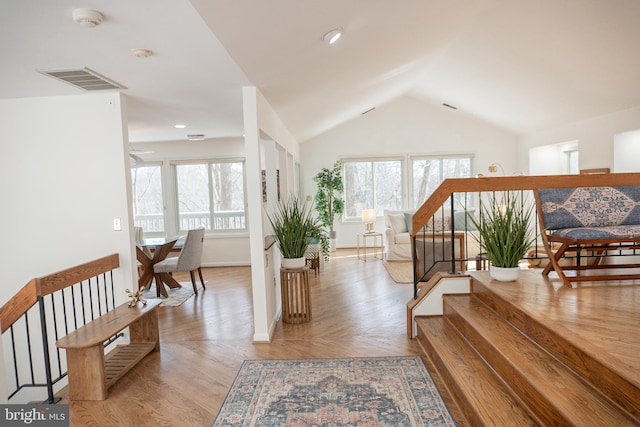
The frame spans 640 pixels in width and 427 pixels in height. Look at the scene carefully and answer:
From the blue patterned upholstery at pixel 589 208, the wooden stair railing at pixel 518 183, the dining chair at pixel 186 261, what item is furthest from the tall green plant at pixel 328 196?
the blue patterned upholstery at pixel 589 208

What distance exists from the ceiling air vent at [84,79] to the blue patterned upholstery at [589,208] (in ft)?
11.8

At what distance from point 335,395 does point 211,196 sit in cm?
561

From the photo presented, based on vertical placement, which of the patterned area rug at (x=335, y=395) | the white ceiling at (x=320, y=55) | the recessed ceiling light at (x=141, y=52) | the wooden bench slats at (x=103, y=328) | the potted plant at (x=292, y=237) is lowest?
the patterned area rug at (x=335, y=395)

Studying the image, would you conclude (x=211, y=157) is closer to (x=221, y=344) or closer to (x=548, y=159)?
(x=221, y=344)

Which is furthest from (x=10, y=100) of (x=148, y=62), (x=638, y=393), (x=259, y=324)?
(x=638, y=393)

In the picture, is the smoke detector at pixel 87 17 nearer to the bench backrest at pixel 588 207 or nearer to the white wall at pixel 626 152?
the bench backrest at pixel 588 207

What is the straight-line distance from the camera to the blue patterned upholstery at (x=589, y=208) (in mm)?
3143

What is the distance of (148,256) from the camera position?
546cm

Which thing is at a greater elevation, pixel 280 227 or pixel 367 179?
pixel 367 179

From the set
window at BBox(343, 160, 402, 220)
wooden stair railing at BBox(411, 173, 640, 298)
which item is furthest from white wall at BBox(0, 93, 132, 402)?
window at BBox(343, 160, 402, 220)

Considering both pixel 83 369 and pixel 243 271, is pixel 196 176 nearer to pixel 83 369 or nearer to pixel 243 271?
pixel 243 271

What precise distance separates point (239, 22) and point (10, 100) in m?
2.56

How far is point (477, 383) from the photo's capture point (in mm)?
2271

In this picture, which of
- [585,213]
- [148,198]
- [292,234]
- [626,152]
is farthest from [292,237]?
[626,152]
